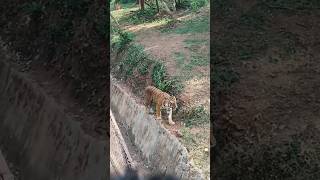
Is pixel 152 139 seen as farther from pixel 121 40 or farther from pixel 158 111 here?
pixel 121 40

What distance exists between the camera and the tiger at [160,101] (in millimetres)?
6744

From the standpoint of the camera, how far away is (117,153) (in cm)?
611

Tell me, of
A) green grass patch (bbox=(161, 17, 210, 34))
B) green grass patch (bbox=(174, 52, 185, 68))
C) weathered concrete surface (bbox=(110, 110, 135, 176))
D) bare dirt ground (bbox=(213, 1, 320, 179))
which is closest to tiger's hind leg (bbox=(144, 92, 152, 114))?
weathered concrete surface (bbox=(110, 110, 135, 176))

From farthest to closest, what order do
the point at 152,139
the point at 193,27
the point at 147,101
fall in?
the point at 193,27
the point at 147,101
the point at 152,139

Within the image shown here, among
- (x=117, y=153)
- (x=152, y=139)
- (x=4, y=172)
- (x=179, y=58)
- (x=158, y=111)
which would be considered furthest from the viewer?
(x=179, y=58)

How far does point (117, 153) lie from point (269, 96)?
213 centimetres

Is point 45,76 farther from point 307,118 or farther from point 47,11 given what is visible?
point 307,118

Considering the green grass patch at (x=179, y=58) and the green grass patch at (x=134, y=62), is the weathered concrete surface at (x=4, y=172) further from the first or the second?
the green grass patch at (x=179, y=58)

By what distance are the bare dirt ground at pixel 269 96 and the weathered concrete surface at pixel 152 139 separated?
17.2 inches

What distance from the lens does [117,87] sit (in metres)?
7.43

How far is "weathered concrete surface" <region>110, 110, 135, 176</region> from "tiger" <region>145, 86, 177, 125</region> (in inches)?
23.3

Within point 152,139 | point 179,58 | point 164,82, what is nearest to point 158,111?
point 152,139

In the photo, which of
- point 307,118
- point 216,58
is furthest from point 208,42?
point 307,118

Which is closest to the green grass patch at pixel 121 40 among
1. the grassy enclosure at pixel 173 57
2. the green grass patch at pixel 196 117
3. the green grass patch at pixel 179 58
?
the grassy enclosure at pixel 173 57
